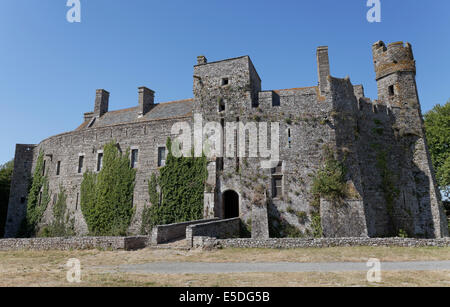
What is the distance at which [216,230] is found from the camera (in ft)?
54.0

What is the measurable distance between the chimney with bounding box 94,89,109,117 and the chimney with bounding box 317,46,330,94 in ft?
73.7

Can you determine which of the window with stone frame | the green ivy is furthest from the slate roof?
the green ivy

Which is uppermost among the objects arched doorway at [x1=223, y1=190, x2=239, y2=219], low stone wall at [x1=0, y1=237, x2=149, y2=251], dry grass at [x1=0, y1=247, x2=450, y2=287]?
arched doorway at [x1=223, y1=190, x2=239, y2=219]

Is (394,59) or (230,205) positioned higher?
(394,59)

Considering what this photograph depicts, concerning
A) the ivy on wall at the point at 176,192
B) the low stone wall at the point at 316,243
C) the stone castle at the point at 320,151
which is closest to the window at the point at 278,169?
the stone castle at the point at 320,151

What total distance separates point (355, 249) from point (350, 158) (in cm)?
747

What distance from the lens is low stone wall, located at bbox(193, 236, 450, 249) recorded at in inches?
515

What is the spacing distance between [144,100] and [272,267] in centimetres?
2155

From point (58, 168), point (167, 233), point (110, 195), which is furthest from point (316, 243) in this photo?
point (58, 168)

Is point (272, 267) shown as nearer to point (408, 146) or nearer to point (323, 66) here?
point (323, 66)

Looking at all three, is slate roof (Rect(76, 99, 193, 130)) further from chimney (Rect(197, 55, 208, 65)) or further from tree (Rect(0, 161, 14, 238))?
tree (Rect(0, 161, 14, 238))

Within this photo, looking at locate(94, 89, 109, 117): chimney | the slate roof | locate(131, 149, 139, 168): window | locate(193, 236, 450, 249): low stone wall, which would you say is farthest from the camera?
locate(94, 89, 109, 117): chimney

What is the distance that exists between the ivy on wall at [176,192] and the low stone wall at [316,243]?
20.6ft
